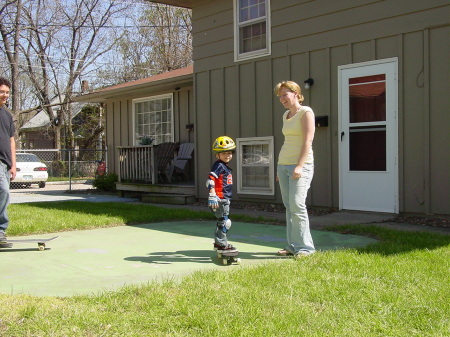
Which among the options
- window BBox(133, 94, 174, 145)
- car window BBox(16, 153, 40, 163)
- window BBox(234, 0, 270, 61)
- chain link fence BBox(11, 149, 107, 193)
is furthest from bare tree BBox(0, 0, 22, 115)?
window BBox(234, 0, 270, 61)

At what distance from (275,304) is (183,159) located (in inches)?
370

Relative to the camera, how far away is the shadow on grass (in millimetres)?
5355

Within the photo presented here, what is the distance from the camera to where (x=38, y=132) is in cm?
3666

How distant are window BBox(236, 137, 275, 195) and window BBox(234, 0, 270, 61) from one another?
1620 mm

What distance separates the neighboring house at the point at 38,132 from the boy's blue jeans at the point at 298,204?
31208 mm

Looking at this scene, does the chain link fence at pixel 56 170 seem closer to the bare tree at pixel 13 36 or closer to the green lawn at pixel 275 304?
the bare tree at pixel 13 36

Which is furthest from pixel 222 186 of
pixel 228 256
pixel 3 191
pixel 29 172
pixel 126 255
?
pixel 29 172

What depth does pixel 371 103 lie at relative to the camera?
27.0 feet

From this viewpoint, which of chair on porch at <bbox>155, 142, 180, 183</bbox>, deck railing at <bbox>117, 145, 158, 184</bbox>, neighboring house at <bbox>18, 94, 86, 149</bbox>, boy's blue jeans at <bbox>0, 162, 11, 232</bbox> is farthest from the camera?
neighboring house at <bbox>18, 94, 86, 149</bbox>

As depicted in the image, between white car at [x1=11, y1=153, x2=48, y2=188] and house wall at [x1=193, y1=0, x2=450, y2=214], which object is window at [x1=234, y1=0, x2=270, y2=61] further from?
white car at [x1=11, y1=153, x2=48, y2=188]

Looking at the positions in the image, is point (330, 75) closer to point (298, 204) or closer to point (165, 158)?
point (298, 204)

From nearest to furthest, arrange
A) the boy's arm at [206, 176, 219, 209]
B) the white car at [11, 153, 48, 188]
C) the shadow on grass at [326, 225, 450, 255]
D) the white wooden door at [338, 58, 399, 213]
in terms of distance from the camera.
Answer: the boy's arm at [206, 176, 219, 209] → the shadow on grass at [326, 225, 450, 255] → the white wooden door at [338, 58, 399, 213] → the white car at [11, 153, 48, 188]

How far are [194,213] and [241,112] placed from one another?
2.51 metres

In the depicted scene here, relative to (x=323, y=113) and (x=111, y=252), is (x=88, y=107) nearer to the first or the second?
(x=323, y=113)
